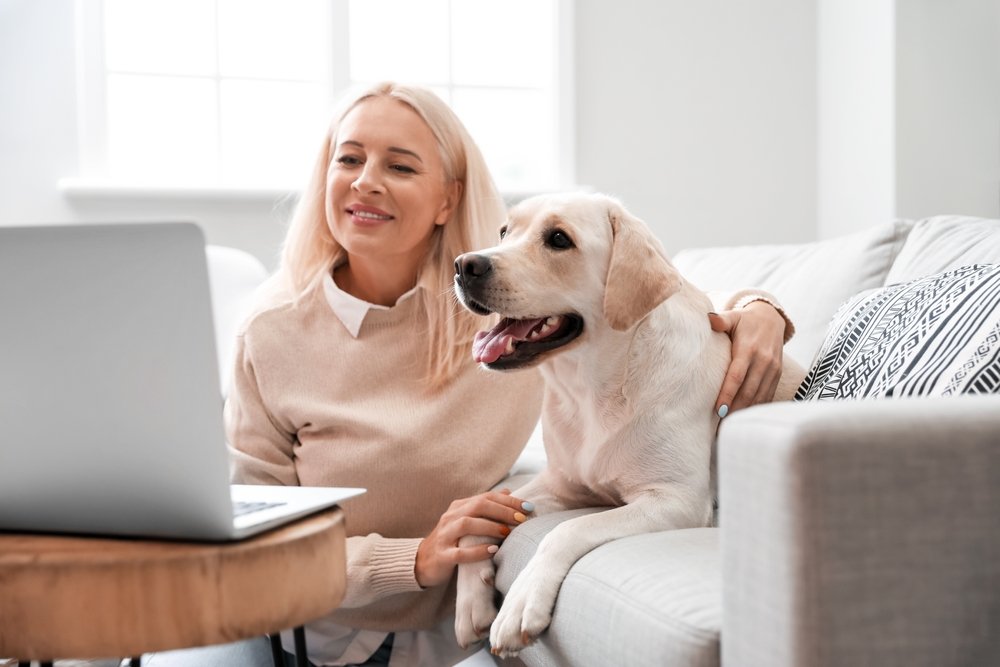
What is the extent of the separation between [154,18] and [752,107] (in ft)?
8.24

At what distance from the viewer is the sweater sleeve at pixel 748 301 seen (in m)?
1.62

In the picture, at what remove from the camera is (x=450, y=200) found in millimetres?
1880

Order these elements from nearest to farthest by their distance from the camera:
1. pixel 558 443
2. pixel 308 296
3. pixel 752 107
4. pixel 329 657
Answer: pixel 558 443
pixel 329 657
pixel 308 296
pixel 752 107

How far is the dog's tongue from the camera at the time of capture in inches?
55.3

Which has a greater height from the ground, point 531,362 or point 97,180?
point 97,180

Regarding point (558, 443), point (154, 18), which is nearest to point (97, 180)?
point (154, 18)

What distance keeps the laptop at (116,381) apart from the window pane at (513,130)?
10.9ft

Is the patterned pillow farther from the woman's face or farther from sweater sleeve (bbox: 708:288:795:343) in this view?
the woman's face

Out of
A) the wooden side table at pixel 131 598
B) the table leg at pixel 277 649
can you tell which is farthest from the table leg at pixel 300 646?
the wooden side table at pixel 131 598

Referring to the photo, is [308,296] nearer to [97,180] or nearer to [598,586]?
[598,586]

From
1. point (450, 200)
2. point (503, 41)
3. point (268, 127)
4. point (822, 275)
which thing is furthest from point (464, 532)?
point (503, 41)

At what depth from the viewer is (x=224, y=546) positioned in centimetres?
71

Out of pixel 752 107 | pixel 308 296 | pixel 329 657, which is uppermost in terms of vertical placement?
pixel 752 107

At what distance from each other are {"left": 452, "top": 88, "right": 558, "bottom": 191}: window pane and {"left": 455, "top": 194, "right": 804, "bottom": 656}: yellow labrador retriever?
2566 millimetres
